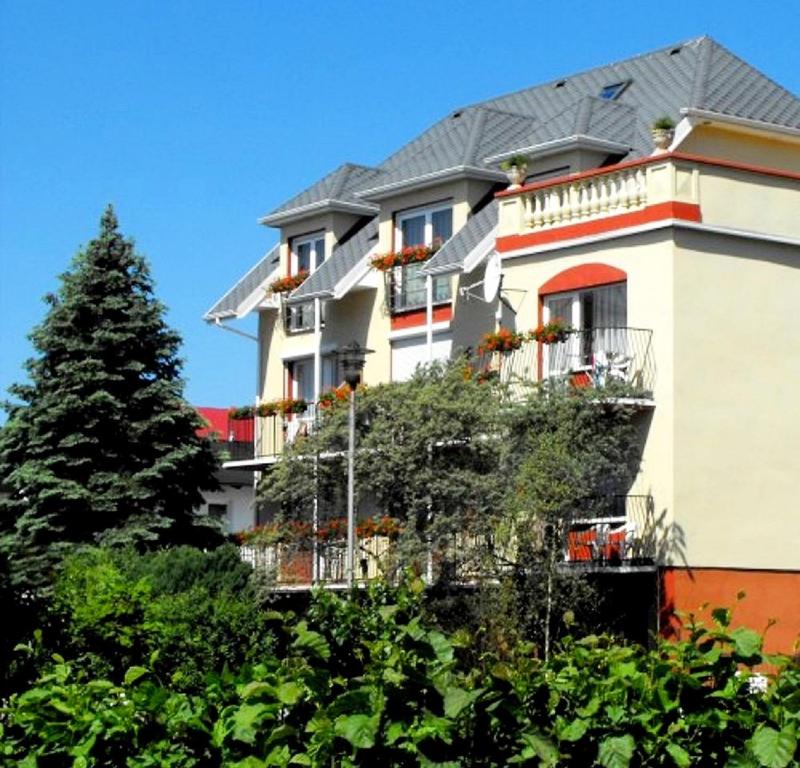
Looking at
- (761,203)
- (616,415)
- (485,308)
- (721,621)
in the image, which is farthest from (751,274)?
(721,621)

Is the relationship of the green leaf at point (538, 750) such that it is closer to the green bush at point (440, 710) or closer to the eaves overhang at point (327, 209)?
the green bush at point (440, 710)

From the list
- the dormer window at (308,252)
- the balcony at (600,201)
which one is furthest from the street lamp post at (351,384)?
the dormer window at (308,252)

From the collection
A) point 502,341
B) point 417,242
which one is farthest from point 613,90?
point 502,341

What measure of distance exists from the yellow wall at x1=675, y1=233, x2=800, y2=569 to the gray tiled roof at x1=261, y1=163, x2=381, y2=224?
11.7 m

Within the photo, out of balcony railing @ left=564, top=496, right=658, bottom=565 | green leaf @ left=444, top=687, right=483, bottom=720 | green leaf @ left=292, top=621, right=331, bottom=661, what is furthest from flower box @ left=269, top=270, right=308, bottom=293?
green leaf @ left=444, top=687, right=483, bottom=720

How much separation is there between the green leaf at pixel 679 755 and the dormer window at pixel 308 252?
34894 mm

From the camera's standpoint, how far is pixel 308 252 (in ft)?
146

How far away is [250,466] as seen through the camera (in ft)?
141

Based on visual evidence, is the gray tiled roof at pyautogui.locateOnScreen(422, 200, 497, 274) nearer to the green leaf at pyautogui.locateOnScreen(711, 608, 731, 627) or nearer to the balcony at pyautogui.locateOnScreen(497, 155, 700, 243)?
the balcony at pyautogui.locateOnScreen(497, 155, 700, 243)

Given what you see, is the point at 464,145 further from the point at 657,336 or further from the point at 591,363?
the point at 657,336

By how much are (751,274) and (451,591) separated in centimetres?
726

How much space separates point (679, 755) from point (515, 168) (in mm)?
27363

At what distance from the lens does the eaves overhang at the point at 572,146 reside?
36.2 meters

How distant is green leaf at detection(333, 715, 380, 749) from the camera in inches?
350
